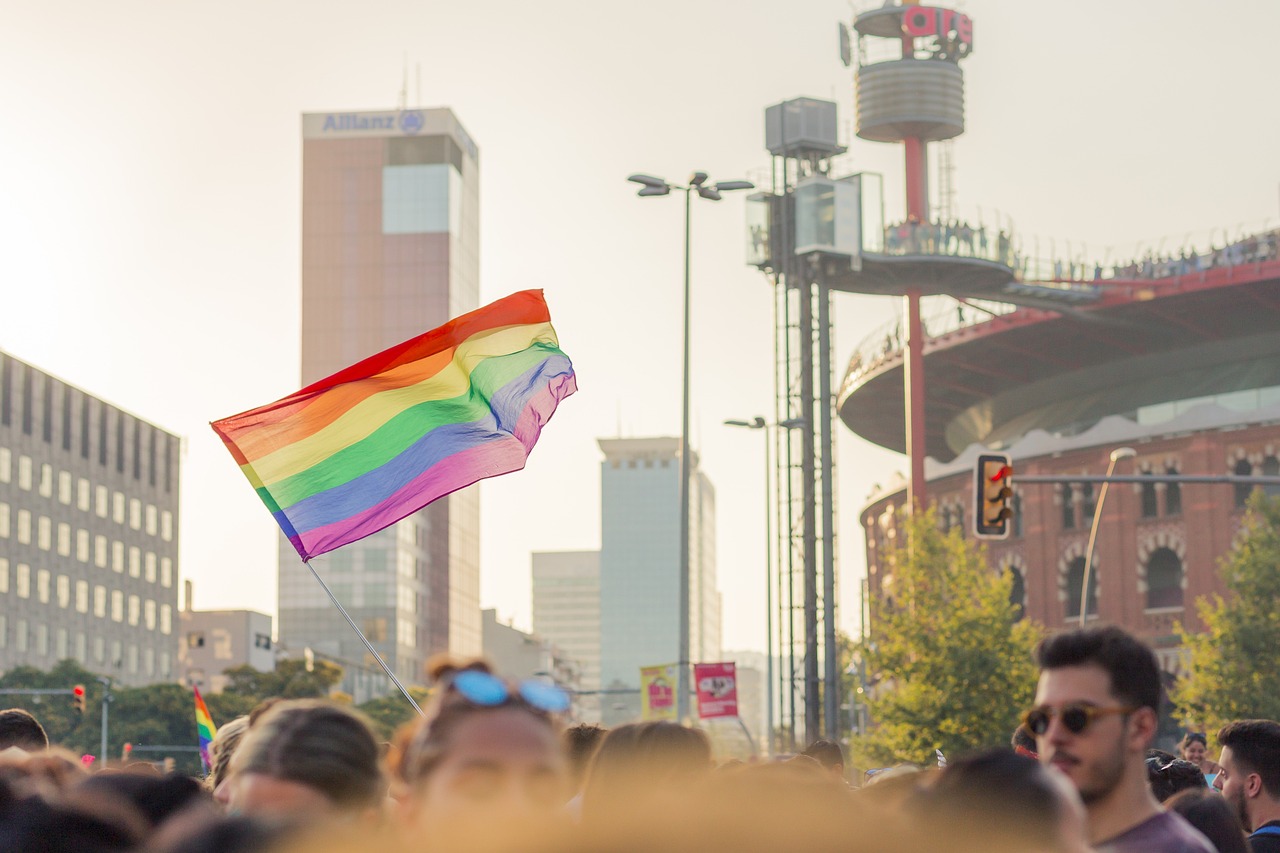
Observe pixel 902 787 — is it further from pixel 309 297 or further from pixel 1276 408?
pixel 309 297

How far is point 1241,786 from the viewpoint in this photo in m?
8.39

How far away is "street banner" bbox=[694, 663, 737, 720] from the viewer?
3538 cm

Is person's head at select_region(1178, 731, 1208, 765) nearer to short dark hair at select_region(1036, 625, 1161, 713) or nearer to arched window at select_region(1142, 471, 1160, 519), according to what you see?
short dark hair at select_region(1036, 625, 1161, 713)

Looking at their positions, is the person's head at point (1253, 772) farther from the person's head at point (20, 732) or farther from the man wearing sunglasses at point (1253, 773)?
the person's head at point (20, 732)

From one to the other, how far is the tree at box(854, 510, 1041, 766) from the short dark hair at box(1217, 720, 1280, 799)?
35440 millimetres

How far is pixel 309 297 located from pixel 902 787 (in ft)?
637

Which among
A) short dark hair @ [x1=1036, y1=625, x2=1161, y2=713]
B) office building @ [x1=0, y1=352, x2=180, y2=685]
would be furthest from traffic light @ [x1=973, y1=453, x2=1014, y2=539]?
office building @ [x1=0, y1=352, x2=180, y2=685]

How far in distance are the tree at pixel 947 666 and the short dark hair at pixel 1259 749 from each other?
35.4 meters

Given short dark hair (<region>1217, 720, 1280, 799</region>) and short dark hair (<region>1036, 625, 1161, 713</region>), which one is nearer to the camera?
short dark hair (<region>1036, 625, 1161, 713</region>)

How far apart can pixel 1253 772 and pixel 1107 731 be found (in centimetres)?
358

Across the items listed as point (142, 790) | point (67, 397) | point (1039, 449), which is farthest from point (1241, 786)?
point (67, 397)

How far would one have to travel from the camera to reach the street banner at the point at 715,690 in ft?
116

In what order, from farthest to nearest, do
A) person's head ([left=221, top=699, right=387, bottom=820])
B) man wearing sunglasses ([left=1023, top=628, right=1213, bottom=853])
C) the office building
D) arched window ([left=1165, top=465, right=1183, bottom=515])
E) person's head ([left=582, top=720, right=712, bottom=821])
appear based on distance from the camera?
the office building
arched window ([left=1165, top=465, right=1183, bottom=515])
person's head ([left=582, top=720, right=712, bottom=821])
man wearing sunglasses ([left=1023, top=628, right=1213, bottom=853])
person's head ([left=221, top=699, right=387, bottom=820])

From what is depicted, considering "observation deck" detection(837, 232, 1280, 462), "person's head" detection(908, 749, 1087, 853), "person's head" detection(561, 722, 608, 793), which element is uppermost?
"observation deck" detection(837, 232, 1280, 462)
